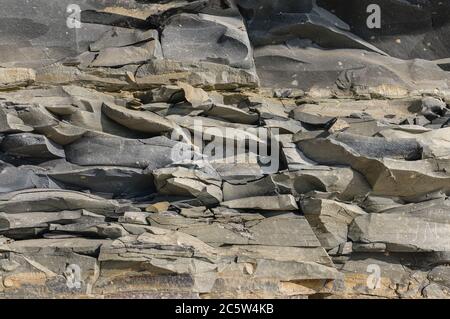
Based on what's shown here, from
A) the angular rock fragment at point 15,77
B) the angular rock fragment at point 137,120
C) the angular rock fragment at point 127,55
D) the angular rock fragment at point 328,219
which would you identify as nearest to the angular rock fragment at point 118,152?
the angular rock fragment at point 137,120

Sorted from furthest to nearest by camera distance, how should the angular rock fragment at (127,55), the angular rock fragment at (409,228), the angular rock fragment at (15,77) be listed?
the angular rock fragment at (127,55) → the angular rock fragment at (15,77) → the angular rock fragment at (409,228)

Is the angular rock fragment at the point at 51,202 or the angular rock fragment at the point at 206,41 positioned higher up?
the angular rock fragment at the point at 206,41

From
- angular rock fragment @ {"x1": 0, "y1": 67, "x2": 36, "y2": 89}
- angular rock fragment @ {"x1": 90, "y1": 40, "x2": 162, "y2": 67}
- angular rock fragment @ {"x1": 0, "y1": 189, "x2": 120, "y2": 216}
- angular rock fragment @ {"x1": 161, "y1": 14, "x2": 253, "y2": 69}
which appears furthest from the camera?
angular rock fragment @ {"x1": 161, "y1": 14, "x2": 253, "y2": 69}

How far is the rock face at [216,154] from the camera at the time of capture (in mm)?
5574

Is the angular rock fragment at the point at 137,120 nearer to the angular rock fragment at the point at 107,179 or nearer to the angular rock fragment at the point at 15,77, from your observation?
the angular rock fragment at the point at 107,179

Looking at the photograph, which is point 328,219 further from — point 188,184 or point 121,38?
point 121,38

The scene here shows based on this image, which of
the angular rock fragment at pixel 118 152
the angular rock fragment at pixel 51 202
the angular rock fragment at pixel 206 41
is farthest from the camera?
Result: the angular rock fragment at pixel 206 41

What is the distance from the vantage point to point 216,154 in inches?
262

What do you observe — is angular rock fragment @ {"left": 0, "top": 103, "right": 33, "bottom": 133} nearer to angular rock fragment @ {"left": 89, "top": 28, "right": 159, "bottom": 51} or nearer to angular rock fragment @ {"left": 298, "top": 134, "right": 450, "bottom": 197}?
angular rock fragment @ {"left": 89, "top": 28, "right": 159, "bottom": 51}

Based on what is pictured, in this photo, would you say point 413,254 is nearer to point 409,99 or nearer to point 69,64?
point 409,99

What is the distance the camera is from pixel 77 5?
770 centimetres

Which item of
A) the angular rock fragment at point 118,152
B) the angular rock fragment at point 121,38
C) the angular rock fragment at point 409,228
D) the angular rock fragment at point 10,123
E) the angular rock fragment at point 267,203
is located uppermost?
the angular rock fragment at point 121,38

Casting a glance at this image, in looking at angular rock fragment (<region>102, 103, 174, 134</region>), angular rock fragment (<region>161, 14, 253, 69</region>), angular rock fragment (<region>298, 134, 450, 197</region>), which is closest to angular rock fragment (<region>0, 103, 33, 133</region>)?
angular rock fragment (<region>102, 103, 174, 134</region>)

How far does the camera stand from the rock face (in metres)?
5.57
